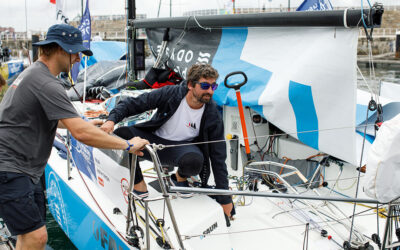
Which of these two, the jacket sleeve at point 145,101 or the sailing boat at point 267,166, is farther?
the jacket sleeve at point 145,101

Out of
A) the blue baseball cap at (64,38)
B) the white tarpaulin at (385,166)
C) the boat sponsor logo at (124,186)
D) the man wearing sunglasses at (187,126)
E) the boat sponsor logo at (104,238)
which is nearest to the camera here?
the white tarpaulin at (385,166)

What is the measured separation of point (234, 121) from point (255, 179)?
28.6 inches

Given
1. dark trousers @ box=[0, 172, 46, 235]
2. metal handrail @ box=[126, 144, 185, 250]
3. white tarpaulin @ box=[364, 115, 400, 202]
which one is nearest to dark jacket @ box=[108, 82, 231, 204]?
metal handrail @ box=[126, 144, 185, 250]

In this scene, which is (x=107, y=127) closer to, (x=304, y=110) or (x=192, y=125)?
(x=192, y=125)

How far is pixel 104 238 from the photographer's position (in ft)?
8.42

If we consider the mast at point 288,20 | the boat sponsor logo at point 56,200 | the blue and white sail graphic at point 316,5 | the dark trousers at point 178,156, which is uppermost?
the blue and white sail graphic at point 316,5

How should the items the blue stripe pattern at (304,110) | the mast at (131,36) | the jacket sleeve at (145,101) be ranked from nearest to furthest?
1. the jacket sleeve at (145,101)
2. the blue stripe pattern at (304,110)
3. the mast at (131,36)

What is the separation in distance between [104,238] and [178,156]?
75 centimetres

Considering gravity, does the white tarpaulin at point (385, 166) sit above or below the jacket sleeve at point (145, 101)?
below

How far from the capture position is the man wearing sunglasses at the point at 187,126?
8.37 ft

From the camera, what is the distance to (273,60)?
3.22 m

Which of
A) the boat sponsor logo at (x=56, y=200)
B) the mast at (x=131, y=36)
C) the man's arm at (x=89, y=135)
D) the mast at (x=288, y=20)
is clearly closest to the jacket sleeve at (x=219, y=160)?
the man's arm at (x=89, y=135)

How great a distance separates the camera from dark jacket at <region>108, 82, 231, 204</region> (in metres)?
2.62

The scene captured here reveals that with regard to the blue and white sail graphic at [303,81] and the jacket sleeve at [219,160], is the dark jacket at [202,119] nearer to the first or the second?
the jacket sleeve at [219,160]
